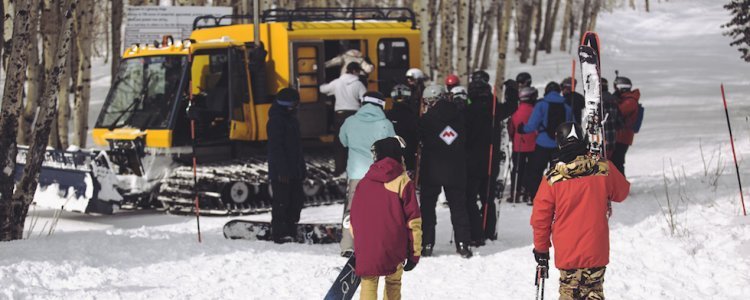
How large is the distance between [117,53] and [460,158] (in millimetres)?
17712

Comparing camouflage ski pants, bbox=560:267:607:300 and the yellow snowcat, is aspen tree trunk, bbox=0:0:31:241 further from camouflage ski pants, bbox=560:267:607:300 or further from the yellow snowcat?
camouflage ski pants, bbox=560:267:607:300

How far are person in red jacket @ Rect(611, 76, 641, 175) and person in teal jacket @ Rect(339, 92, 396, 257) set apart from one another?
515cm

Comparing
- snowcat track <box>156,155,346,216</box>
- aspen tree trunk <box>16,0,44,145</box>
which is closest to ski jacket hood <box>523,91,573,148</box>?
snowcat track <box>156,155,346,216</box>

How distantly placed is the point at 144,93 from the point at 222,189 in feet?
6.93

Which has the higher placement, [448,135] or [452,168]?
[448,135]

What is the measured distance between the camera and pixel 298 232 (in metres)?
11.3

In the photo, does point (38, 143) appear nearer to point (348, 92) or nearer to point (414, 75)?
point (348, 92)

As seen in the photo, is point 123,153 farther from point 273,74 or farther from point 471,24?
point 471,24

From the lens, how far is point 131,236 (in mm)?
10953

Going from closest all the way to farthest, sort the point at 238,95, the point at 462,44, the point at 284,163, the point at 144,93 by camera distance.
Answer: the point at 284,163 → the point at 238,95 → the point at 144,93 → the point at 462,44

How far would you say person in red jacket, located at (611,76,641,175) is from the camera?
13844 millimetres

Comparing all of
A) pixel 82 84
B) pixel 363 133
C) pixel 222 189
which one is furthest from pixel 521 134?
pixel 82 84

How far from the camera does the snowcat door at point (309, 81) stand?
1535 centimetres

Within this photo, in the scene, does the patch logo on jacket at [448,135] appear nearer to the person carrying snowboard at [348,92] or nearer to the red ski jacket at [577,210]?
the red ski jacket at [577,210]
